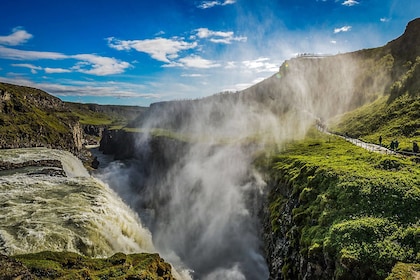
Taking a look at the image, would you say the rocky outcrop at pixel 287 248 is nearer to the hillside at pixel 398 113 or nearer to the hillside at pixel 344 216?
the hillside at pixel 344 216

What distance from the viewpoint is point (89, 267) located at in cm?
2392

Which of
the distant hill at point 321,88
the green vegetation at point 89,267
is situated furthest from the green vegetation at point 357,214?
the distant hill at point 321,88

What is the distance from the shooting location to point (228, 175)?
65.6 m

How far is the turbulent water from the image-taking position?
98.4 ft

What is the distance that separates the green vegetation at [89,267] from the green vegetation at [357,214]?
13888 mm

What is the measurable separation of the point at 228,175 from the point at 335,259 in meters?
42.2

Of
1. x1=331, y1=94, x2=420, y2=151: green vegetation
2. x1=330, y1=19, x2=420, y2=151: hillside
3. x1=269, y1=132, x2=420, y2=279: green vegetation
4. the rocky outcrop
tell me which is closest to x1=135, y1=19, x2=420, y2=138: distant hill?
x1=330, y1=19, x2=420, y2=151: hillside

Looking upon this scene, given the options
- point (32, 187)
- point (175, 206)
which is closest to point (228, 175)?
point (175, 206)

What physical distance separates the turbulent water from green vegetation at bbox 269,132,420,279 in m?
19.7

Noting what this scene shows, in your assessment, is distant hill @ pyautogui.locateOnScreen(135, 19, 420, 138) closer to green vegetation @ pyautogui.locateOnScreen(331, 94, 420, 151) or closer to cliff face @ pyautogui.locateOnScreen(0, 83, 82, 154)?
green vegetation @ pyautogui.locateOnScreen(331, 94, 420, 151)

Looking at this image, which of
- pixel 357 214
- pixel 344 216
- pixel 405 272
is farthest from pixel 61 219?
pixel 405 272

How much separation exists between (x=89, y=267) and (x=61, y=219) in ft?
43.1

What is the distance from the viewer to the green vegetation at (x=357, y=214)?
22016 mm

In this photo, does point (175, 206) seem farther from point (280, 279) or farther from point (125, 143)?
point (125, 143)
